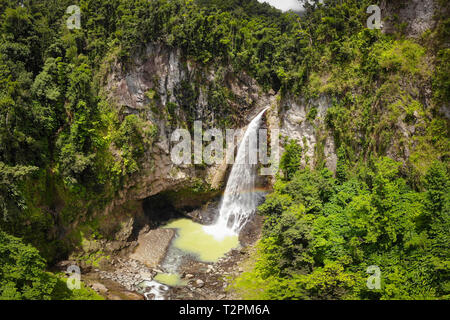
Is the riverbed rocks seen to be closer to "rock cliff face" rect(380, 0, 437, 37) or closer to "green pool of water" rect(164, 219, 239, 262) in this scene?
"green pool of water" rect(164, 219, 239, 262)

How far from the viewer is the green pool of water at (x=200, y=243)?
22686mm

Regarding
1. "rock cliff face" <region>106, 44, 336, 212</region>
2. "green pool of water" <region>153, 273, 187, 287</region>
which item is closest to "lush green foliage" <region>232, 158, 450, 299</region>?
"green pool of water" <region>153, 273, 187, 287</region>

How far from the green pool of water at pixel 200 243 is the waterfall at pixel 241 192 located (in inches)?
36.8

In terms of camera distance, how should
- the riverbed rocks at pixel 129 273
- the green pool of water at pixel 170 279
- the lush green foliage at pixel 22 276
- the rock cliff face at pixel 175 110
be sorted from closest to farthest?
the lush green foliage at pixel 22 276 < the riverbed rocks at pixel 129 273 < the green pool of water at pixel 170 279 < the rock cliff face at pixel 175 110

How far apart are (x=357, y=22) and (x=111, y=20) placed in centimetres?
2052

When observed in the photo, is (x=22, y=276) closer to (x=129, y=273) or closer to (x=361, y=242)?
(x=129, y=273)

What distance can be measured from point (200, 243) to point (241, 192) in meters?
6.00

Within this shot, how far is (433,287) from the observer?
44.1 feet

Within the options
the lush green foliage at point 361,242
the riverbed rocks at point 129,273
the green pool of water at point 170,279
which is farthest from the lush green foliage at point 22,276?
the lush green foliage at point 361,242

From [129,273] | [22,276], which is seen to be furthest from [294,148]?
[22,276]

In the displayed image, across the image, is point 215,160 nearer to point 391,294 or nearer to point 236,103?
point 236,103

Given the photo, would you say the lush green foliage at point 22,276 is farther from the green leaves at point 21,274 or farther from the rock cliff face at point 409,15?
the rock cliff face at point 409,15

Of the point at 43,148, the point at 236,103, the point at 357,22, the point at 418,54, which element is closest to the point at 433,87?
the point at 418,54

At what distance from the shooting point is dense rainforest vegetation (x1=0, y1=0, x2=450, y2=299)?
1499cm
